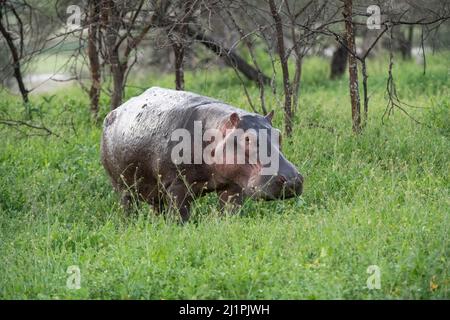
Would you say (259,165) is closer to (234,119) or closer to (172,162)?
(234,119)

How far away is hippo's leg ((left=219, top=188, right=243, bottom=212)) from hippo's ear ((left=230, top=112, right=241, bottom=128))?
23.5 inches

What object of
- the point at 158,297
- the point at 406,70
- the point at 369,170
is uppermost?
the point at 406,70

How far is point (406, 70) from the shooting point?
15.1 metres

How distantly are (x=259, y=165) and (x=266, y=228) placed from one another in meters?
0.51

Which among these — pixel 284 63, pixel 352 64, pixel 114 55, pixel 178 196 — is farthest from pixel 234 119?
pixel 114 55

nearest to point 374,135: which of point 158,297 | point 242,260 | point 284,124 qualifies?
point 284,124

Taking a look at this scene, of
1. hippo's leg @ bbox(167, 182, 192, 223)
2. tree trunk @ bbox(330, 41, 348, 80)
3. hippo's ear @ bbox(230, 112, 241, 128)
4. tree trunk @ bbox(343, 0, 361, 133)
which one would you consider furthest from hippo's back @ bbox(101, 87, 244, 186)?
tree trunk @ bbox(330, 41, 348, 80)

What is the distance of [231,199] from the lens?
23.3 ft

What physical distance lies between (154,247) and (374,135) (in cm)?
397

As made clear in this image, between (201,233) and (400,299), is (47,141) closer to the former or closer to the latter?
(201,233)

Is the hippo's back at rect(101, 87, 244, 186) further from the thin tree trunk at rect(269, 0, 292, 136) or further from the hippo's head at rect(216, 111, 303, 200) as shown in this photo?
the thin tree trunk at rect(269, 0, 292, 136)

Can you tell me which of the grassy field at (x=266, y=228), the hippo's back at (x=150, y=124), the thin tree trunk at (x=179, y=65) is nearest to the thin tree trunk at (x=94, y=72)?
the thin tree trunk at (x=179, y=65)

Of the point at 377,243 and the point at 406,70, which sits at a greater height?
the point at 406,70

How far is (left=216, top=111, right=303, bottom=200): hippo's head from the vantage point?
657cm
